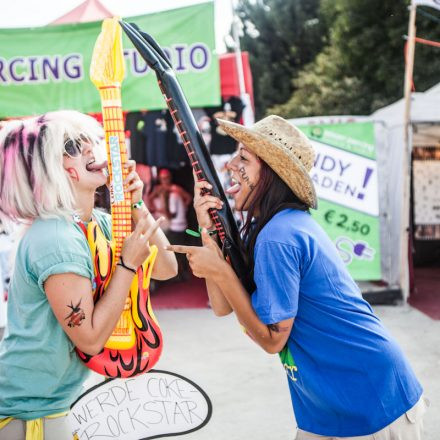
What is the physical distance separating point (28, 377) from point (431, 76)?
14.2m

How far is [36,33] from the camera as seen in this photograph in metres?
5.99

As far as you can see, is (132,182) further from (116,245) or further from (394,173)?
(394,173)

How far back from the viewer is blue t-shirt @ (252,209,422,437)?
1518 mm

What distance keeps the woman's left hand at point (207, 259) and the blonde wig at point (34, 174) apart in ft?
1.20

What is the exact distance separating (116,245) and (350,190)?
530cm

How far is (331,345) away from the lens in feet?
5.10

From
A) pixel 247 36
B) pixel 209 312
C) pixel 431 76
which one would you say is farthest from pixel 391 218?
pixel 247 36

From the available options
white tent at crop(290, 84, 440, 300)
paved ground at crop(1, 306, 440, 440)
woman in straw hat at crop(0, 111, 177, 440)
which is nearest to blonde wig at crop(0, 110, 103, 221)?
woman in straw hat at crop(0, 111, 177, 440)

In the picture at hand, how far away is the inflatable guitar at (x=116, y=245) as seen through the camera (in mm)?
1565

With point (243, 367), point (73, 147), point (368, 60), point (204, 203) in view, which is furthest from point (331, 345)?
point (368, 60)

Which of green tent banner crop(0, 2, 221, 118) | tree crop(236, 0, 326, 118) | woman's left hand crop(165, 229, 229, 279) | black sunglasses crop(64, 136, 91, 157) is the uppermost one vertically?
tree crop(236, 0, 326, 118)

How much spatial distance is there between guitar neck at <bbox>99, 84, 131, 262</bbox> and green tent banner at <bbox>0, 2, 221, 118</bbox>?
451 centimetres

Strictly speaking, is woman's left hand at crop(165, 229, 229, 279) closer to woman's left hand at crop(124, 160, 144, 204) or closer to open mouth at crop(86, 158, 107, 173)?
woman's left hand at crop(124, 160, 144, 204)

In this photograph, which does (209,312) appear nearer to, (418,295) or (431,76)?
(418,295)
